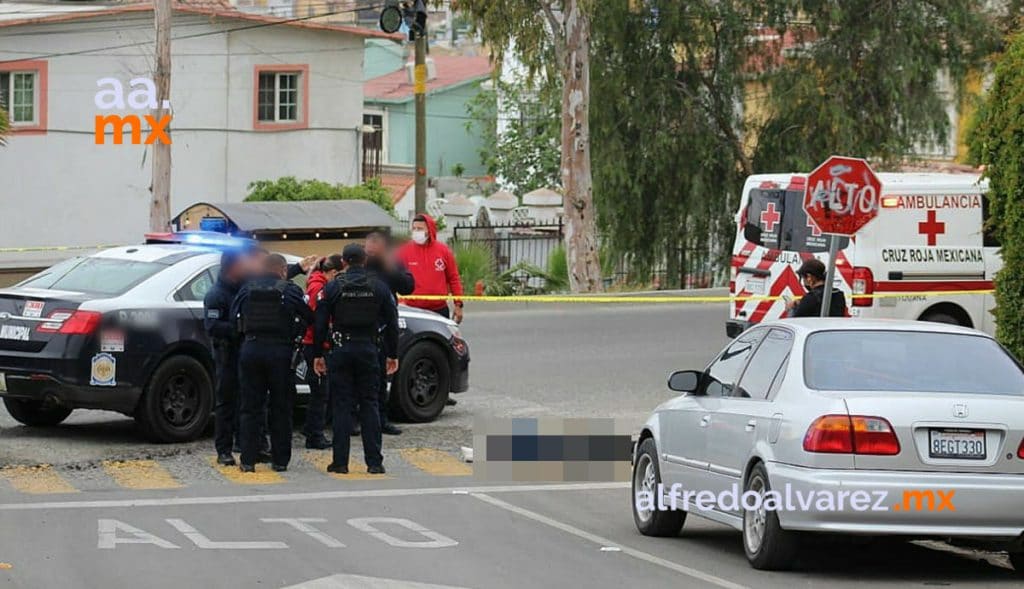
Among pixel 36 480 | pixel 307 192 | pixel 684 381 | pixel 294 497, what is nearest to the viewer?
pixel 684 381

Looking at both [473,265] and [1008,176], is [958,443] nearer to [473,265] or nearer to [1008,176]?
[1008,176]

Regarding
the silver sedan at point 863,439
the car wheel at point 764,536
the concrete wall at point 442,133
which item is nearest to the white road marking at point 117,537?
the silver sedan at point 863,439

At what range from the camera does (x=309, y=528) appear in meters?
11.0

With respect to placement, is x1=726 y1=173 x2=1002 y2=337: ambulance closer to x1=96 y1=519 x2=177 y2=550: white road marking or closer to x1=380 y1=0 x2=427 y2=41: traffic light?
x1=96 y1=519 x2=177 y2=550: white road marking

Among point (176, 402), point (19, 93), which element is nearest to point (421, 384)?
point (176, 402)

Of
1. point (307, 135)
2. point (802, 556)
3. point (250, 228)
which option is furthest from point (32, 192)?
point (802, 556)

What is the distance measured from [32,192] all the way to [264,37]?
664 cm

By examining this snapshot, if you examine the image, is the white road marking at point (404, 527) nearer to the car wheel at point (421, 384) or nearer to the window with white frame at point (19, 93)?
the car wheel at point (421, 384)

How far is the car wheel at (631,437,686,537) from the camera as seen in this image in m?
10.8

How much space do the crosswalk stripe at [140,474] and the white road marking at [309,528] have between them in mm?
1707

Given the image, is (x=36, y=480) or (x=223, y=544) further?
(x=36, y=480)

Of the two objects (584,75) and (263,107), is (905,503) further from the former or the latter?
(263,107)

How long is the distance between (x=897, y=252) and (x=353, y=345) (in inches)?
307

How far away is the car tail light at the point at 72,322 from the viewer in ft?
45.4
